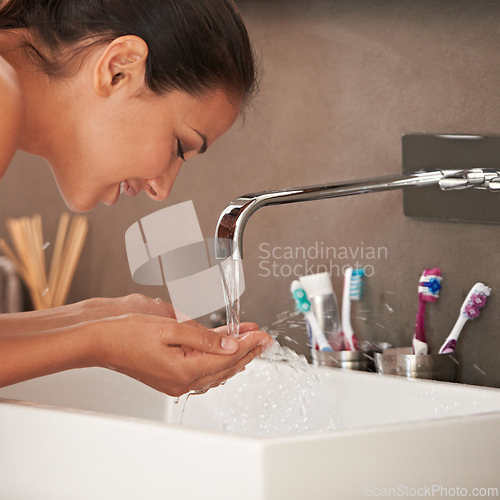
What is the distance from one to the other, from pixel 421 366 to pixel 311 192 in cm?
30

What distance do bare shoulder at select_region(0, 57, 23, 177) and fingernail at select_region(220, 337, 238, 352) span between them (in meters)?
0.30

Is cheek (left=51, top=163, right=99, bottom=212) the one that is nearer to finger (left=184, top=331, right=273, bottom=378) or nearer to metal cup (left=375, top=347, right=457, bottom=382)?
finger (left=184, top=331, right=273, bottom=378)

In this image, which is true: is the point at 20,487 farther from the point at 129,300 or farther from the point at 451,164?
the point at 451,164

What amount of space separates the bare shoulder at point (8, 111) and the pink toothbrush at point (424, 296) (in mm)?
575

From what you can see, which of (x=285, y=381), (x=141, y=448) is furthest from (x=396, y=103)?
(x=141, y=448)

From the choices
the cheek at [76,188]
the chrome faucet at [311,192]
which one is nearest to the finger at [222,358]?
the chrome faucet at [311,192]

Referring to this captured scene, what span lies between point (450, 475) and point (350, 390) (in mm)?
340

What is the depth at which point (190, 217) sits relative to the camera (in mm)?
1373

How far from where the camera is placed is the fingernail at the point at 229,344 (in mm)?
870

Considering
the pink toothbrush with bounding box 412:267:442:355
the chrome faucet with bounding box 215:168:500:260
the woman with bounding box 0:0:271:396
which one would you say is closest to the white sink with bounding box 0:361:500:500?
the woman with bounding box 0:0:271:396

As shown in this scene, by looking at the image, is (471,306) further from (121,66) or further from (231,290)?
(121,66)

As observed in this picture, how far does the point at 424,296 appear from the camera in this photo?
1069 mm

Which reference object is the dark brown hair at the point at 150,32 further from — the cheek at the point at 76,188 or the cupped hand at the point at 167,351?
the cupped hand at the point at 167,351

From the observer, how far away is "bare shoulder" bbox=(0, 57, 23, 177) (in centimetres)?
69
